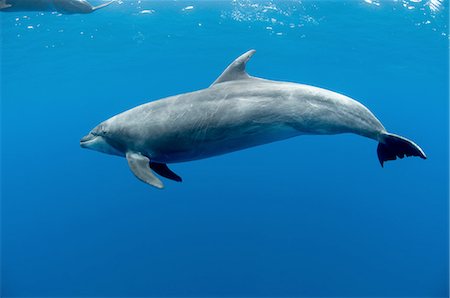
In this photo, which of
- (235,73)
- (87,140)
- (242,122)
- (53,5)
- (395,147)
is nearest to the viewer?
(242,122)

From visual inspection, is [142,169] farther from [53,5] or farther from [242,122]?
[53,5]

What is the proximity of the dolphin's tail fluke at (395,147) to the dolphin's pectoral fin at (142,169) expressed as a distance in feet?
12.2

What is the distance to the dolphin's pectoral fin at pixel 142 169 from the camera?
5.83 metres

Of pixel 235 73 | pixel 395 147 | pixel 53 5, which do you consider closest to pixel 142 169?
pixel 235 73

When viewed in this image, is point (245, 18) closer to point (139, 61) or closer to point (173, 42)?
point (173, 42)

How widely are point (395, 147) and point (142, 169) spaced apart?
420 centimetres

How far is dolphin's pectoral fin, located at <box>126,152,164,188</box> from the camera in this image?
5.83m

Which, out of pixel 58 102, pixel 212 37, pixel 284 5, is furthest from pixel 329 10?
pixel 58 102

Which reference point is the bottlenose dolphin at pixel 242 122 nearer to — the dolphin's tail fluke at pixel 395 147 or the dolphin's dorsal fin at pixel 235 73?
the dolphin's tail fluke at pixel 395 147

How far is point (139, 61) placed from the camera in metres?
34.7

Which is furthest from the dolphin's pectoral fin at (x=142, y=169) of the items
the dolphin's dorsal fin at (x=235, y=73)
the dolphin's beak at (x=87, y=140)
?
the dolphin's dorsal fin at (x=235, y=73)

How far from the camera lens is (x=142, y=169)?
6160 millimetres

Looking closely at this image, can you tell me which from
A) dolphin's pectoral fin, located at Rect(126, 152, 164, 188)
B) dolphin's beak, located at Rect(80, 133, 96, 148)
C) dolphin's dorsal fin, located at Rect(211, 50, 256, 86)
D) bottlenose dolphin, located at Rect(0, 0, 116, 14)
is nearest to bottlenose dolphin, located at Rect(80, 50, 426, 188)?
dolphin's pectoral fin, located at Rect(126, 152, 164, 188)

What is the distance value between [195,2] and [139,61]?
1467cm
